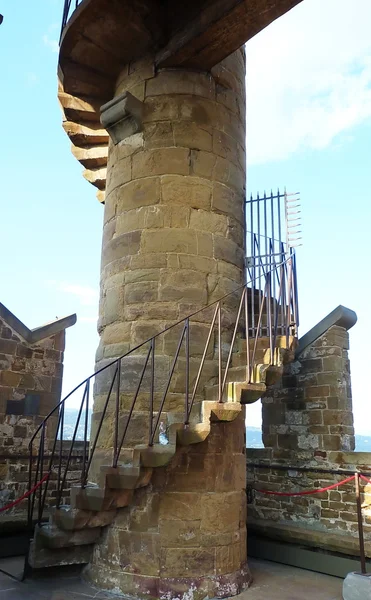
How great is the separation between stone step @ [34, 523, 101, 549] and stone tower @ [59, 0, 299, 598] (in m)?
0.15

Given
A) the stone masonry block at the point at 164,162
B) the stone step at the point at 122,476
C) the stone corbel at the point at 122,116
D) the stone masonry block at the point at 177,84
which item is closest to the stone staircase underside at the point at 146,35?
the stone masonry block at the point at 177,84

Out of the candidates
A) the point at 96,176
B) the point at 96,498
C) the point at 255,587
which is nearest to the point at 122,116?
the point at 96,176

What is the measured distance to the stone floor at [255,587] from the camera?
15.1 feet

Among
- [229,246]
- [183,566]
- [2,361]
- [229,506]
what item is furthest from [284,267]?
[2,361]

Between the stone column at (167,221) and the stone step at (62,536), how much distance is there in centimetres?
79

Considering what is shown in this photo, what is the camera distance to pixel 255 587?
16.7 ft

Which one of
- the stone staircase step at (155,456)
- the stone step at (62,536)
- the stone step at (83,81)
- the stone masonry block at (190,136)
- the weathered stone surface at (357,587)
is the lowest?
the weathered stone surface at (357,587)

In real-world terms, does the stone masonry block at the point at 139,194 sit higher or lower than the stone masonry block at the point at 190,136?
lower

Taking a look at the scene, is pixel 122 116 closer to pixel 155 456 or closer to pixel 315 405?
pixel 155 456

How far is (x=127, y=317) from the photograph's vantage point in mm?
5328

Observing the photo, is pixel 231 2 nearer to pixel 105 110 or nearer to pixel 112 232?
pixel 105 110

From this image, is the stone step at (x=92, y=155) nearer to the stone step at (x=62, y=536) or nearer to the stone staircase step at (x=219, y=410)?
the stone staircase step at (x=219, y=410)

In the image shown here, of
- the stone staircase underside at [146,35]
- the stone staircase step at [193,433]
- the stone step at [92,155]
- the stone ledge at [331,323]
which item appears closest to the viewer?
the stone staircase step at [193,433]

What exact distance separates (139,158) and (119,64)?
1372mm
